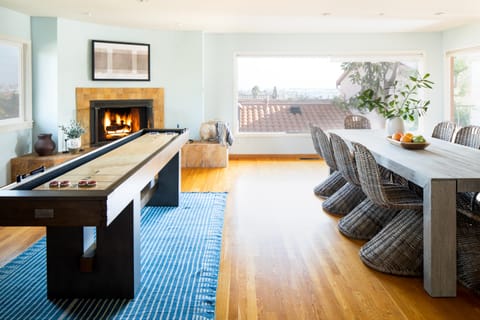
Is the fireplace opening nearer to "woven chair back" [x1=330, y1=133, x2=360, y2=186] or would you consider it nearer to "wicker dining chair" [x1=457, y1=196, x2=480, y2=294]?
"woven chair back" [x1=330, y1=133, x2=360, y2=186]

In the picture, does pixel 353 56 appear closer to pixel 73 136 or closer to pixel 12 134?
pixel 73 136

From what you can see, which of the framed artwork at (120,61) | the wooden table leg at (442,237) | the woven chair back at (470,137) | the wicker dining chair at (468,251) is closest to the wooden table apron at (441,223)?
the wooden table leg at (442,237)

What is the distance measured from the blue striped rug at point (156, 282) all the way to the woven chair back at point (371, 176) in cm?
122

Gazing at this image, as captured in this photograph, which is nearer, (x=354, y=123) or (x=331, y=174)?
(x=331, y=174)

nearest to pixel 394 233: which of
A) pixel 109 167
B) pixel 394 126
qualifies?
pixel 109 167

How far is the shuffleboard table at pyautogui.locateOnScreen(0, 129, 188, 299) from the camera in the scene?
6.71 feet

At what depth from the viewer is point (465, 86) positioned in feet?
27.5

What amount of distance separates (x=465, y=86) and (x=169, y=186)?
608cm

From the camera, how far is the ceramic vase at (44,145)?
6.46 metres

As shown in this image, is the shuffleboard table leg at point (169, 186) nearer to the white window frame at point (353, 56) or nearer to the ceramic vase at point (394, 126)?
the ceramic vase at point (394, 126)

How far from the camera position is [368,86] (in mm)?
9133

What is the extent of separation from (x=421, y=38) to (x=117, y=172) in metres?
7.75

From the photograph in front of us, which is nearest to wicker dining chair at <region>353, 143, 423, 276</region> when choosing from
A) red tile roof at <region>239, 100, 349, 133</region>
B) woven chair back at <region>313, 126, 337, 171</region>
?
woven chair back at <region>313, 126, 337, 171</region>

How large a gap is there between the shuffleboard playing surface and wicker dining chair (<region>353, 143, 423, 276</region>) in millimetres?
1556
